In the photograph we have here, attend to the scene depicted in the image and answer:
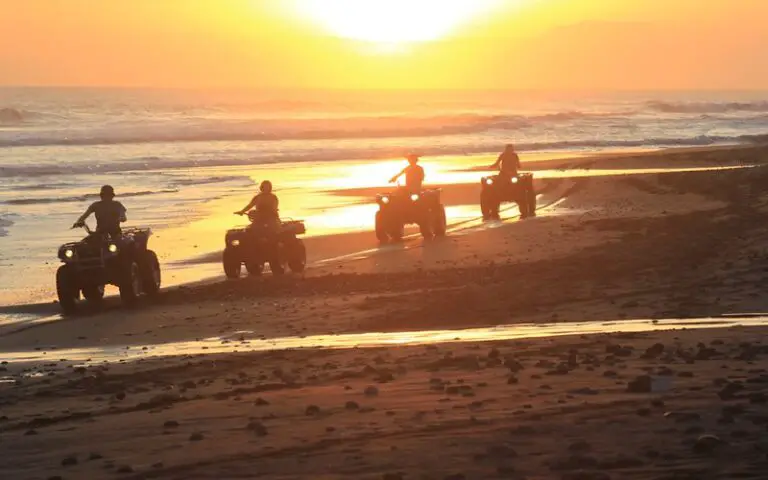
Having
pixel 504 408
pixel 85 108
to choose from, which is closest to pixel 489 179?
pixel 504 408

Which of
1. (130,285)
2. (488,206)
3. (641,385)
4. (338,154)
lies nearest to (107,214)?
(130,285)

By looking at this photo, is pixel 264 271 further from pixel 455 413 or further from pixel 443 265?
pixel 455 413

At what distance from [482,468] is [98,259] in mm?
10571

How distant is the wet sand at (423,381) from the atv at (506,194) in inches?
315

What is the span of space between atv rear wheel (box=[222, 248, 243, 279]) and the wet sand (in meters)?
0.42

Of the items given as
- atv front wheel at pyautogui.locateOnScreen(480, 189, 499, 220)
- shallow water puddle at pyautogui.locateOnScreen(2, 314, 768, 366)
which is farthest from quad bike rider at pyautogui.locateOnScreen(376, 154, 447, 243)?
shallow water puddle at pyautogui.locateOnScreen(2, 314, 768, 366)

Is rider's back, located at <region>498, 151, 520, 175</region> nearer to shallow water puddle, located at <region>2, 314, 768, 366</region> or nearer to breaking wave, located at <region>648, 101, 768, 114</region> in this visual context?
shallow water puddle, located at <region>2, 314, 768, 366</region>

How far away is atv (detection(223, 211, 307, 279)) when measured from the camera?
56.3ft

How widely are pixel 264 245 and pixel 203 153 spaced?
135 feet

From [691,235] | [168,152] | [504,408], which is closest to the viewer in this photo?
[504,408]

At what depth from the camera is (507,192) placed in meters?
25.7

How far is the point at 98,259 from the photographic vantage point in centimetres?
1538

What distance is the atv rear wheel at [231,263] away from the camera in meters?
17.1

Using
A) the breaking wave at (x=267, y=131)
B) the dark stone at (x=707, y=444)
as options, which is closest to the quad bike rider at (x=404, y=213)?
the dark stone at (x=707, y=444)
